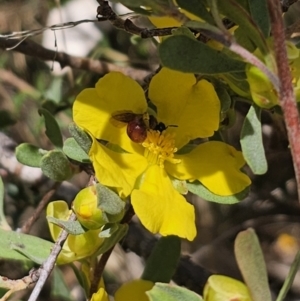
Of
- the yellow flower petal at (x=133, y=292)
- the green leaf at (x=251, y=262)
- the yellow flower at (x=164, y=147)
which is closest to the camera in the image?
the green leaf at (x=251, y=262)

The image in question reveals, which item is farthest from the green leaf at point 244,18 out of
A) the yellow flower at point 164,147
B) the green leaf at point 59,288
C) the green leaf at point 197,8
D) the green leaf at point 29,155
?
the green leaf at point 59,288

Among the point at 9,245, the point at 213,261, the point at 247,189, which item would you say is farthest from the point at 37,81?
the point at 247,189

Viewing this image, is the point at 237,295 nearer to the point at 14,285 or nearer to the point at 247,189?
the point at 247,189

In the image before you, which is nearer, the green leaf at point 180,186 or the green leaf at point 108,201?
the green leaf at point 108,201

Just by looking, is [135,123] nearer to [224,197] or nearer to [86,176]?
[224,197]

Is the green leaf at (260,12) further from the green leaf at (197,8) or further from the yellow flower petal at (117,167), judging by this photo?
the yellow flower petal at (117,167)

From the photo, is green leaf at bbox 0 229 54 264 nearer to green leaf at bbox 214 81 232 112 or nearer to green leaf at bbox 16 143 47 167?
green leaf at bbox 16 143 47 167
